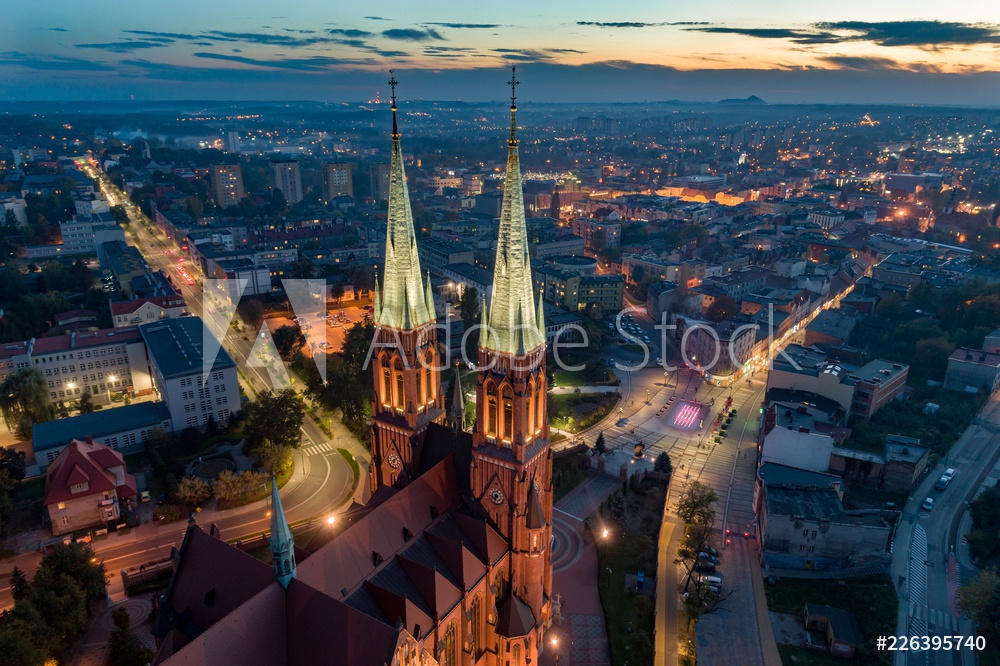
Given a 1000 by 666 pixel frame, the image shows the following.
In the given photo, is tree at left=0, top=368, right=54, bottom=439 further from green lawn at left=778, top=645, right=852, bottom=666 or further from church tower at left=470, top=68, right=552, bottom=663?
green lawn at left=778, top=645, right=852, bottom=666

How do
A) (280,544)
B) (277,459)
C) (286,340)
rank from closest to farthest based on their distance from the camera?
(280,544), (277,459), (286,340)

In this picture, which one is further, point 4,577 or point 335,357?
point 335,357

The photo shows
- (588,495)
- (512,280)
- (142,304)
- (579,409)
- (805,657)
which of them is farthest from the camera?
(142,304)

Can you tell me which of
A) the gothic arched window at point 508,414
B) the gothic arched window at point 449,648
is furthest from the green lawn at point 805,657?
the gothic arched window at point 508,414

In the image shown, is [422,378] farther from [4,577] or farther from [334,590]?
[4,577]

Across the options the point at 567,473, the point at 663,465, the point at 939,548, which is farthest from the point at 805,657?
the point at 567,473

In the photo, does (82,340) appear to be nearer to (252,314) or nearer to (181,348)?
(181,348)

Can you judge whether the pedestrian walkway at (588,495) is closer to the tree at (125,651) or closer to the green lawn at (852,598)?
the green lawn at (852,598)

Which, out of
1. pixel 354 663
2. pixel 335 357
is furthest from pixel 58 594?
pixel 335 357
